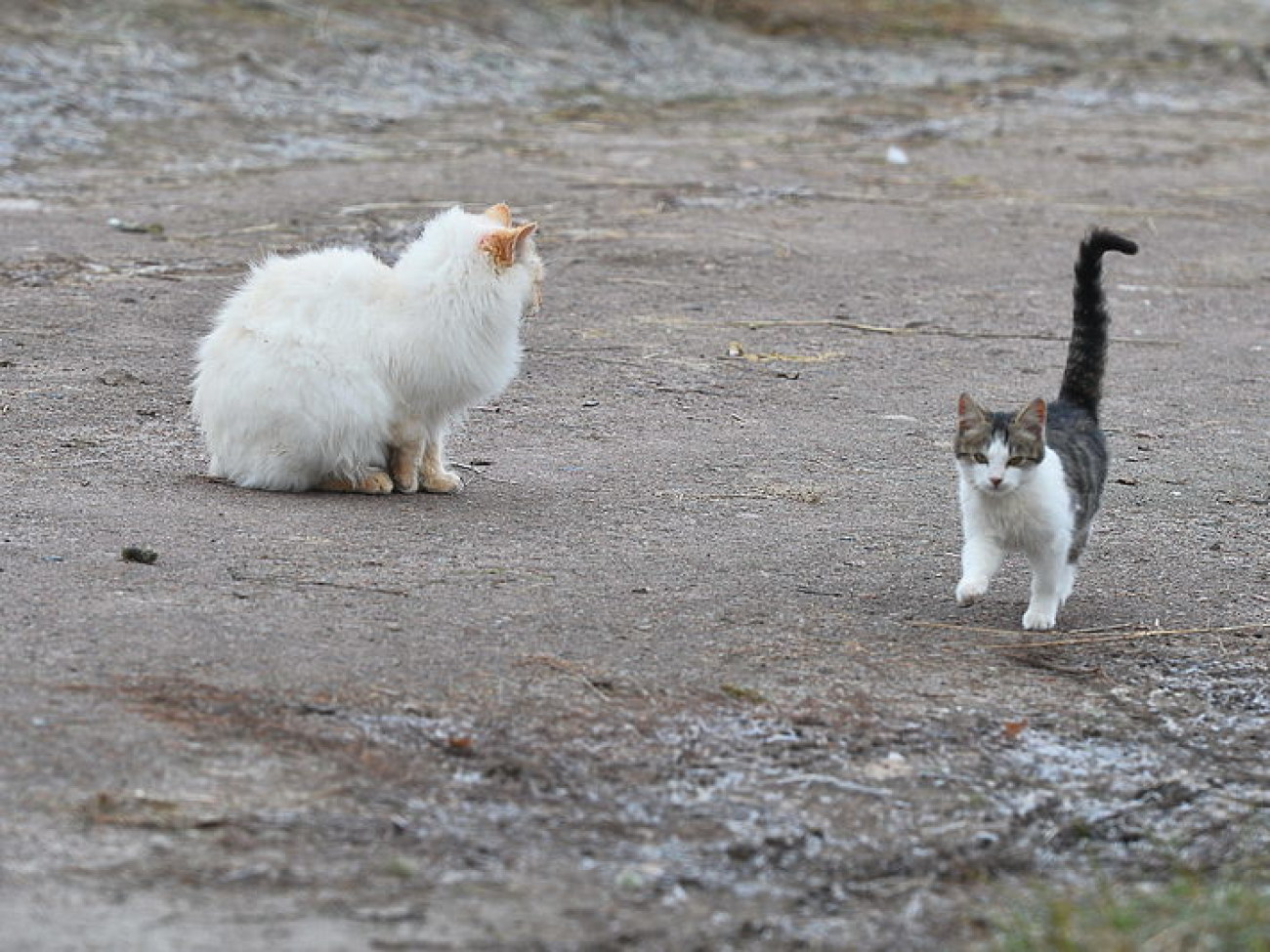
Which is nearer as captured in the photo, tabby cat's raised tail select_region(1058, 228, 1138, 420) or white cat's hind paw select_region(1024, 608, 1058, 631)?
white cat's hind paw select_region(1024, 608, 1058, 631)

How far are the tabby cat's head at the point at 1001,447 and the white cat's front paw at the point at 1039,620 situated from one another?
0.40m

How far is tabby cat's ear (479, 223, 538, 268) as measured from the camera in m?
6.46

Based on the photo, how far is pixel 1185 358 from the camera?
29.4 ft

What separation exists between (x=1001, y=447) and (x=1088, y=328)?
976 mm

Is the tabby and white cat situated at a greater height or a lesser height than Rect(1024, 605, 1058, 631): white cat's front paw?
greater

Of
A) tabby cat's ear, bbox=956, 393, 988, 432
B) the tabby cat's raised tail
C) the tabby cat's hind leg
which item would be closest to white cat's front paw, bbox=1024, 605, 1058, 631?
tabby cat's ear, bbox=956, 393, 988, 432

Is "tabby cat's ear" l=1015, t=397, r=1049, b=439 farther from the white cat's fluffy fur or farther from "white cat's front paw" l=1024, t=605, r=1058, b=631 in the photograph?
the white cat's fluffy fur

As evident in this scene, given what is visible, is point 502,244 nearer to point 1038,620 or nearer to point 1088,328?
point 1088,328

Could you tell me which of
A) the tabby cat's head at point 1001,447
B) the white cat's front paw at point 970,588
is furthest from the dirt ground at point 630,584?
the tabby cat's head at point 1001,447

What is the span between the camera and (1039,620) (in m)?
5.39

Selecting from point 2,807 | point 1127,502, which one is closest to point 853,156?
point 1127,502

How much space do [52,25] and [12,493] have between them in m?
9.55

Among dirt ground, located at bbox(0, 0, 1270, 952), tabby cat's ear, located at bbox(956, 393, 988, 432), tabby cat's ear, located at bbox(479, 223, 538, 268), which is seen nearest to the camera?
dirt ground, located at bbox(0, 0, 1270, 952)

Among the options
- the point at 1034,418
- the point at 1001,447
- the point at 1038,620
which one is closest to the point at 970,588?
the point at 1038,620
